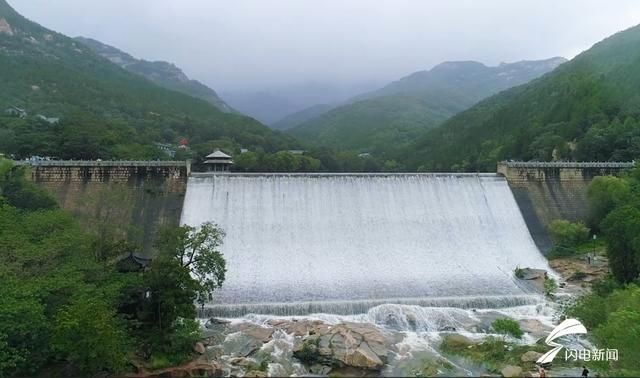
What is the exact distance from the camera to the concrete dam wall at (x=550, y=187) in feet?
104

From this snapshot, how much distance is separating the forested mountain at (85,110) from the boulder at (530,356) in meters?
31.0

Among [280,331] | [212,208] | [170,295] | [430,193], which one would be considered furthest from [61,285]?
[430,193]

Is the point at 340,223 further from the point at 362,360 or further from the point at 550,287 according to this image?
the point at 362,360

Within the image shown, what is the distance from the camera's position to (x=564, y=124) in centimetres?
4828

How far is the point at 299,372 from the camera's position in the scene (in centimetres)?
1712

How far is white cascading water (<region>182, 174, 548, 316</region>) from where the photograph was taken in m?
23.9

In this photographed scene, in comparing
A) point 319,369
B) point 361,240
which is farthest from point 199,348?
point 361,240

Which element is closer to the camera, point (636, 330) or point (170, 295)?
point (636, 330)

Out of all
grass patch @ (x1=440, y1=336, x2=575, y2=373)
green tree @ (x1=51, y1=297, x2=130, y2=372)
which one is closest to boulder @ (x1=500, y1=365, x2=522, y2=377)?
grass patch @ (x1=440, y1=336, x2=575, y2=373)

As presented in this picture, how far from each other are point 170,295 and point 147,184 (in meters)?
13.3

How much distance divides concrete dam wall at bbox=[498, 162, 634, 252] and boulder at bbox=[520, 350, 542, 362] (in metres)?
13.8

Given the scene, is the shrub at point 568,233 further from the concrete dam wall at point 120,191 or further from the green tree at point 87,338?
the green tree at point 87,338

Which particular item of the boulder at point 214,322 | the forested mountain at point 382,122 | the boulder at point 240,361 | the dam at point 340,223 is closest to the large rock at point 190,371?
the boulder at point 240,361

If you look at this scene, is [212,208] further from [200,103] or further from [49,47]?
[49,47]
